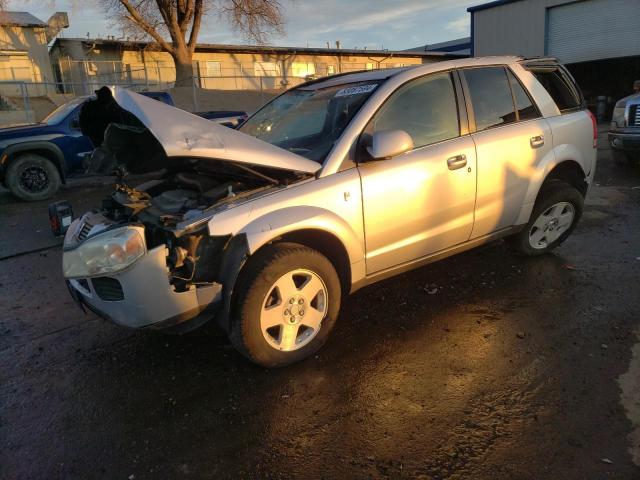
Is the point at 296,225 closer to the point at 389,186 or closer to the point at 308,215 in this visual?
the point at 308,215

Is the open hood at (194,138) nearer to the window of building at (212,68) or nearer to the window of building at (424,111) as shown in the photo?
the window of building at (424,111)

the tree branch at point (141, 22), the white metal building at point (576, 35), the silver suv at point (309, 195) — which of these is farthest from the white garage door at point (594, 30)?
the silver suv at point (309, 195)

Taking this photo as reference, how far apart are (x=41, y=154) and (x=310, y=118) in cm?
763

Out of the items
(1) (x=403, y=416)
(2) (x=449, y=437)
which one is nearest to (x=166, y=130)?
(1) (x=403, y=416)

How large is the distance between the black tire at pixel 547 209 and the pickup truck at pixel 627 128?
16.1ft

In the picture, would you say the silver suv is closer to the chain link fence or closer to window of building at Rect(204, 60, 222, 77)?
the chain link fence

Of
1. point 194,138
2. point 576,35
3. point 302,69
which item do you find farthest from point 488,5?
point 194,138

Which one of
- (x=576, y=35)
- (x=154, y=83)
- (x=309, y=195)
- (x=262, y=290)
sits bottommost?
(x=262, y=290)

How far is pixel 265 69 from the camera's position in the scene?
33594mm

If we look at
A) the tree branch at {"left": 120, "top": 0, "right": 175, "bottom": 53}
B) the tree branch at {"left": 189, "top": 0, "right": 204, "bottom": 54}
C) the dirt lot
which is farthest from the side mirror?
the tree branch at {"left": 189, "top": 0, "right": 204, "bottom": 54}

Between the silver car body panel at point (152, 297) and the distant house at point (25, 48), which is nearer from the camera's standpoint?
the silver car body panel at point (152, 297)

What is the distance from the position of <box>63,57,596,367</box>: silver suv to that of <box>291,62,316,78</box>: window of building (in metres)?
31.5

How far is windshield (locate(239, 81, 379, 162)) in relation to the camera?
3.61 meters

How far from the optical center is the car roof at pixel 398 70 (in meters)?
3.87
